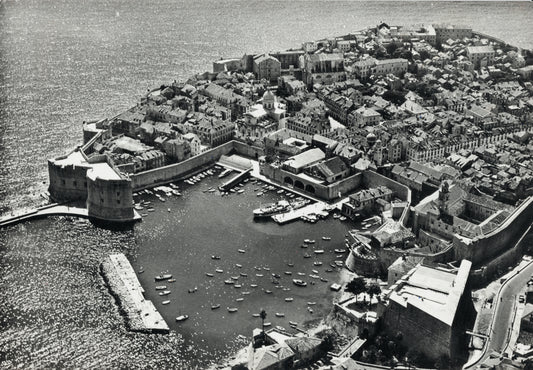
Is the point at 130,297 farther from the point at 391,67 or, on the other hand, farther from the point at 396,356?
the point at 391,67

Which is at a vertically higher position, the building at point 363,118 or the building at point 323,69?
the building at point 323,69

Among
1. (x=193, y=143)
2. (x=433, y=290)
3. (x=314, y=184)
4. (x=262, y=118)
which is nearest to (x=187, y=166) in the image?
(x=193, y=143)

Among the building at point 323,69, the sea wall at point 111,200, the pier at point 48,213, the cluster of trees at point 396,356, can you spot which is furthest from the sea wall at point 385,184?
the building at point 323,69

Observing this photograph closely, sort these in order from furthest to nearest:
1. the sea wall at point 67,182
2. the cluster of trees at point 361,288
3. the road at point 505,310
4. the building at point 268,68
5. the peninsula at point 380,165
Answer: the building at point 268,68, the sea wall at point 67,182, the cluster of trees at point 361,288, the peninsula at point 380,165, the road at point 505,310

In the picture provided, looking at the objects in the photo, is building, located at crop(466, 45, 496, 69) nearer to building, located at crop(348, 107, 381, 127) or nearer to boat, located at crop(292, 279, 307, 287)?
building, located at crop(348, 107, 381, 127)

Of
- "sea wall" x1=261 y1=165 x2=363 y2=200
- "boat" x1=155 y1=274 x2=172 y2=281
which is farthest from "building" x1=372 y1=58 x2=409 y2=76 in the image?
"boat" x1=155 y1=274 x2=172 y2=281

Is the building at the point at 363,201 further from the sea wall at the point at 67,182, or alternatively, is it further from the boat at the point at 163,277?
the sea wall at the point at 67,182
